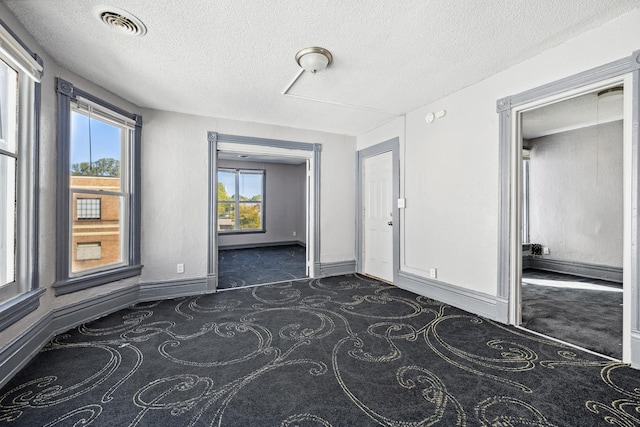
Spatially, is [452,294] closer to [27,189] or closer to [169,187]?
[169,187]

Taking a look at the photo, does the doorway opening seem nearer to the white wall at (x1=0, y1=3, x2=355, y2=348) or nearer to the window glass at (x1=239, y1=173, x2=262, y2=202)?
the white wall at (x1=0, y1=3, x2=355, y2=348)

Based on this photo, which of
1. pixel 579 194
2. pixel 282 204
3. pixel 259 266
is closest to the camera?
pixel 579 194

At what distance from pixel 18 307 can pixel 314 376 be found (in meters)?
2.11

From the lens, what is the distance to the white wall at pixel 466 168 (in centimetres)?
217

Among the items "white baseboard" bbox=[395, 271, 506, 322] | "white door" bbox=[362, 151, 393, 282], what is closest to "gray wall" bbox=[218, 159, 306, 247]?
"white door" bbox=[362, 151, 393, 282]

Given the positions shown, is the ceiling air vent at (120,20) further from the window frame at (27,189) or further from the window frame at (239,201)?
the window frame at (239,201)

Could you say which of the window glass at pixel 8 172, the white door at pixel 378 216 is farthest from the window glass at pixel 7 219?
the white door at pixel 378 216

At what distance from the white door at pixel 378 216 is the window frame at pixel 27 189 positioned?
3.88 metres

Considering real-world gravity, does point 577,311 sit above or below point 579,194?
below

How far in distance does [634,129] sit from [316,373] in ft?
8.98

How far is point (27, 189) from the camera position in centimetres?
208

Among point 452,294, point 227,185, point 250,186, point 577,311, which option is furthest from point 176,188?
point 577,311

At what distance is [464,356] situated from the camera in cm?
207

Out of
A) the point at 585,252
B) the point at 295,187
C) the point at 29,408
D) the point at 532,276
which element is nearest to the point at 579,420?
the point at 29,408
